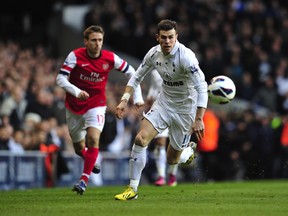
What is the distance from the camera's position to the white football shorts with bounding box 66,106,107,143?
1549 cm

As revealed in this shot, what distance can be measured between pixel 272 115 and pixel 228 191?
9.57 m

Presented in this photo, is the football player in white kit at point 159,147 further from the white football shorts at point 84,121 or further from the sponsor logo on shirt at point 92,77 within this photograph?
the sponsor logo on shirt at point 92,77

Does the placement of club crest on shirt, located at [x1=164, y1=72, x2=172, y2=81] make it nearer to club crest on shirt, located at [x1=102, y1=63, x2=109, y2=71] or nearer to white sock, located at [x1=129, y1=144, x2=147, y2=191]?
white sock, located at [x1=129, y1=144, x2=147, y2=191]

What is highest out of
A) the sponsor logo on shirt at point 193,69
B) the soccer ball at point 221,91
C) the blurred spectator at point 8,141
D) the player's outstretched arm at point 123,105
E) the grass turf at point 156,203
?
the sponsor logo on shirt at point 193,69

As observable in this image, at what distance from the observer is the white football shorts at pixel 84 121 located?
15.5m

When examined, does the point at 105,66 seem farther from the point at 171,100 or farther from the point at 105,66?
the point at 171,100

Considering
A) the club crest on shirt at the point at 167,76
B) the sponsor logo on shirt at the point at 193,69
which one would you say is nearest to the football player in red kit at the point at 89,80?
the club crest on shirt at the point at 167,76

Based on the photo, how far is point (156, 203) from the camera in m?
12.8

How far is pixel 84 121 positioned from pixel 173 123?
226 centimetres

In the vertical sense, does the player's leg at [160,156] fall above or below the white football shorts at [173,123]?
below

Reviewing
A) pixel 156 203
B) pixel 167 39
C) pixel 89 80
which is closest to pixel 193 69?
pixel 167 39

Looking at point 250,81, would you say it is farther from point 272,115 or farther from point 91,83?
point 91,83

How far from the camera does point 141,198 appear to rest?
45.0ft

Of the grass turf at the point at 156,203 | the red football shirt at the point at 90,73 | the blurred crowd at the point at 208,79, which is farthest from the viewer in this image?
the blurred crowd at the point at 208,79
